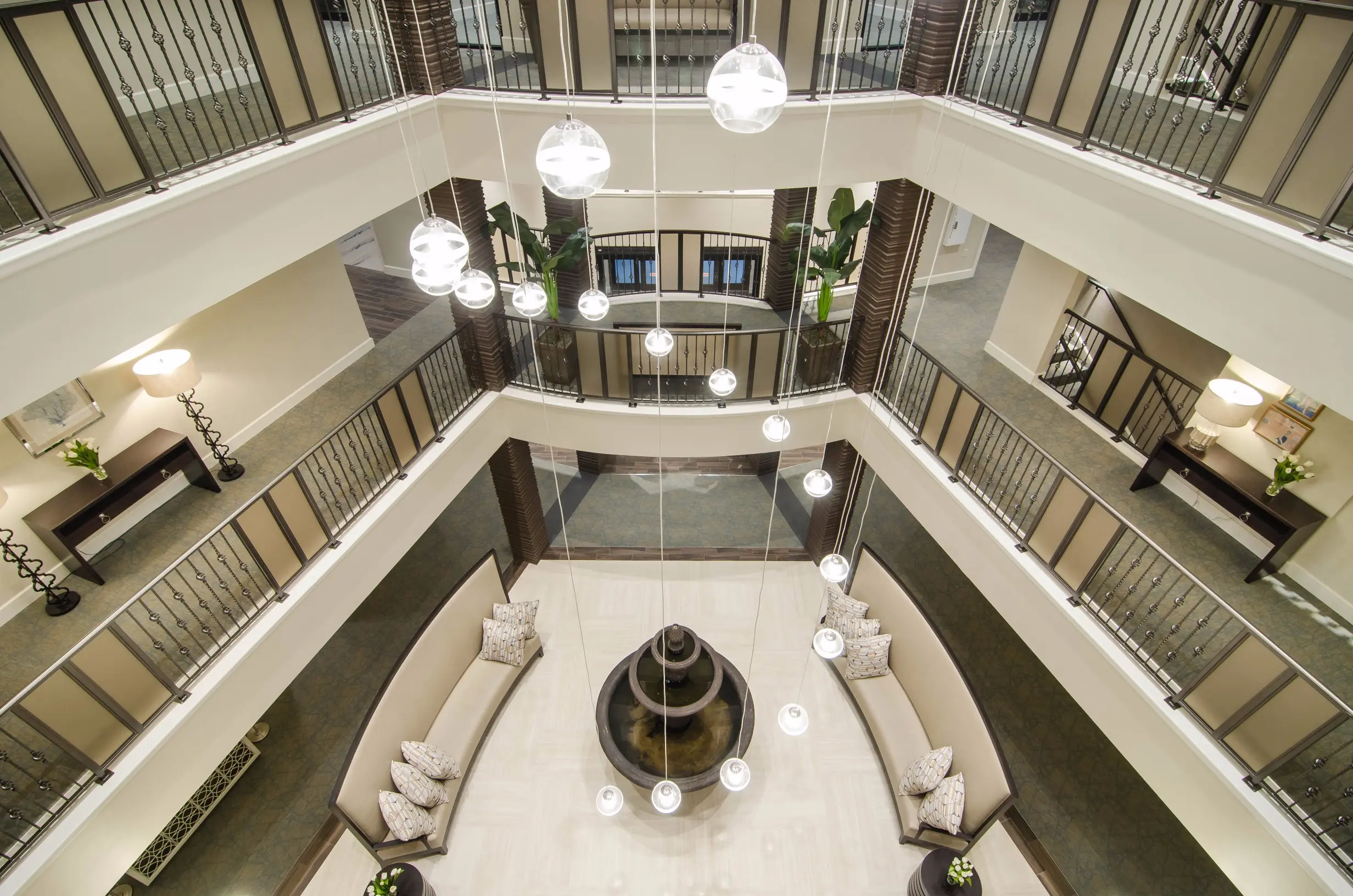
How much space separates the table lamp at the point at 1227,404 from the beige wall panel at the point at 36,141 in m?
9.46

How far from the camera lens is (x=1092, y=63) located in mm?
5270

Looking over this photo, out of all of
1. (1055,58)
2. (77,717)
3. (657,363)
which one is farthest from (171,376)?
(1055,58)

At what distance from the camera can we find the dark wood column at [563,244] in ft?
34.0

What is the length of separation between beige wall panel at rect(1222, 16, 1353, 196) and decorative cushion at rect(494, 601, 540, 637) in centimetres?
843

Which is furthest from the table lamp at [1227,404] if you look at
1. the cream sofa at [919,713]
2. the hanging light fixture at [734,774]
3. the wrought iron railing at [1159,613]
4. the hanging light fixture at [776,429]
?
the hanging light fixture at [734,774]

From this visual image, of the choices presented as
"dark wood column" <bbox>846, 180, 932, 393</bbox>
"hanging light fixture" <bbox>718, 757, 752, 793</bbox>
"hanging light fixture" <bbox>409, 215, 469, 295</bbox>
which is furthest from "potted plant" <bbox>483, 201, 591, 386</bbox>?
"hanging light fixture" <bbox>718, 757, 752, 793</bbox>

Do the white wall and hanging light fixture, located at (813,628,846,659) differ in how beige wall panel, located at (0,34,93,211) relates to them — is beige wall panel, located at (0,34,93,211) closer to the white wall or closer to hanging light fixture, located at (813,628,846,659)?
the white wall

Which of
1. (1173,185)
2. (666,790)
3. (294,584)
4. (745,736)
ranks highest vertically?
(1173,185)

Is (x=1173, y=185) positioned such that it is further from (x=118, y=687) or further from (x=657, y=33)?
(x=118, y=687)

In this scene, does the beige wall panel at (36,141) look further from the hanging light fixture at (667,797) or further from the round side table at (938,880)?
the round side table at (938,880)

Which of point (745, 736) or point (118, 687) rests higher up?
point (118, 687)

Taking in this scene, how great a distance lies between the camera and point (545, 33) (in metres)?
6.57

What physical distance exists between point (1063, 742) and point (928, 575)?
3.00 m

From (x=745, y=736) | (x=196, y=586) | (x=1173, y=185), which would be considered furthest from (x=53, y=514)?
(x=1173, y=185)
